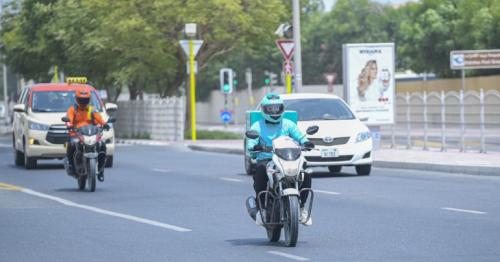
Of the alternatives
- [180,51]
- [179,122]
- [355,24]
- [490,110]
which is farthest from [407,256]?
[355,24]

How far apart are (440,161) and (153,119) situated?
2660cm

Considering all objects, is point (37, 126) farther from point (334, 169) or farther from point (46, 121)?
point (334, 169)

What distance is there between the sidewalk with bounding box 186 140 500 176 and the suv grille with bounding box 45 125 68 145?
22.6 ft

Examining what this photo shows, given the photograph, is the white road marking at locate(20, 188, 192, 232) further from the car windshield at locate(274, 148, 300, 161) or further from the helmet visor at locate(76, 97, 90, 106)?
the car windshield at locate(274, 148, 300, 161)

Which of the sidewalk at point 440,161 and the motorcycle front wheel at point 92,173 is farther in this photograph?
the sidewalk at point 440,161

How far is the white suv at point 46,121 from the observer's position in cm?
2827

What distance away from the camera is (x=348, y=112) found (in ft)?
81.7

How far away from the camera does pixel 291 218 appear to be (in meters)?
12.0

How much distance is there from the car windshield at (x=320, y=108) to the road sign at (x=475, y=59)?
56.0 feet

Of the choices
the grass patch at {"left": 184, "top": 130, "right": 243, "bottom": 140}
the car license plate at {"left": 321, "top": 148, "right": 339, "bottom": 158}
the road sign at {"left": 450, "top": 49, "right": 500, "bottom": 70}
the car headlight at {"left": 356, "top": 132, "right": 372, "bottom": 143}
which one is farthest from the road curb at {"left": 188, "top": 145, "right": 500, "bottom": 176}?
the grass patch at {"left": 184, "top": 130, "right": 243, "bottom": 140}

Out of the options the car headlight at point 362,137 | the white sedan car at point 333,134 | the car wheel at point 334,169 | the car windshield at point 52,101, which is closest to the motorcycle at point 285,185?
the white sedan car at point 333,134

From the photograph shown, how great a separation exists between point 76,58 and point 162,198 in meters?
37.2

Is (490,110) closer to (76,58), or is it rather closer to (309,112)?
(309,112)

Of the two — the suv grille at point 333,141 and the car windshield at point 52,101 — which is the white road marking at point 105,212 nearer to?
the suv grille at point 333,141
